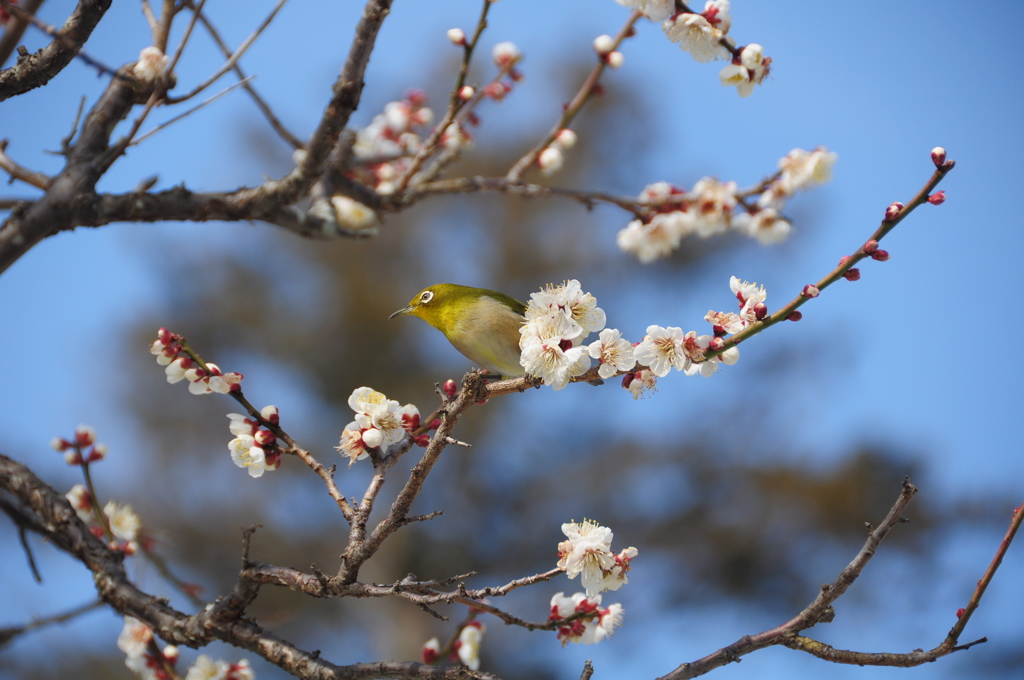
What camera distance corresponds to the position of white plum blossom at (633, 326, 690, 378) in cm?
132

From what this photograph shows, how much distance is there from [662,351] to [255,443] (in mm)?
930

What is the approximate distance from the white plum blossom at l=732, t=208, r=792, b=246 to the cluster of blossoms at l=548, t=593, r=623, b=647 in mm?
1914

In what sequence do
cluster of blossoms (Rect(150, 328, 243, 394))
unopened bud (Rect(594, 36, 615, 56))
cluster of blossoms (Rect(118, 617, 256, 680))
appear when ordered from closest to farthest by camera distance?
1. cluster of blossoms (Rect(150, 328, 243, 394))
2. cluster of blossoms (Rect(118, 617, 256, 680))
3. unopened bud (Rect(594, 36, 615, 56))

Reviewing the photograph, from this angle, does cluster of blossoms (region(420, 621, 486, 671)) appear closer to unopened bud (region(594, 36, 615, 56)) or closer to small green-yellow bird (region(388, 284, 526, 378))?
small green-yellow bird (region(388, 284, 526, 378))

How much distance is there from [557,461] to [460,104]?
806 cm

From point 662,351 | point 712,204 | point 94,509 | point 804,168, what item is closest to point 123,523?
point 94,509

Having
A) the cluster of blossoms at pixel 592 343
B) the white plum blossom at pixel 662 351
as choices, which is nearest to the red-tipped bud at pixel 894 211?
the cluster of blossoms at pixel 592 343

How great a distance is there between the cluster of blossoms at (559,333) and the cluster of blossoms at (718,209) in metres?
1.57

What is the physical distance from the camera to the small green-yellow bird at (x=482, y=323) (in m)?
1.86

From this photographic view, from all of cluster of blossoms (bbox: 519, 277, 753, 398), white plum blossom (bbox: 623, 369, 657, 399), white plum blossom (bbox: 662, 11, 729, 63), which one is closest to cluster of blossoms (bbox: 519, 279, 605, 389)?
cluster of blossoms (bbox: 519, 277, 753, 398)

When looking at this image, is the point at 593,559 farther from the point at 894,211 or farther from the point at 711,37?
the point at 711,37

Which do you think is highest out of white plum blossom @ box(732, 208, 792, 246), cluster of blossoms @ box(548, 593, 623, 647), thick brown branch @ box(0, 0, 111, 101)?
white plum blossom @ box(732, 208, 792, 246)

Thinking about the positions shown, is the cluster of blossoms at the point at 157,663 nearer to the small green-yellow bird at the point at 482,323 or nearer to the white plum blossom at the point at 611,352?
the small green-yellow bird at the point at 482,323

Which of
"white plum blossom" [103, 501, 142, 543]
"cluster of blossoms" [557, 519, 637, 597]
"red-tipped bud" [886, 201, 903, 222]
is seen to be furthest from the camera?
A: "white plum blossom" [103, 501, 142, 543]
